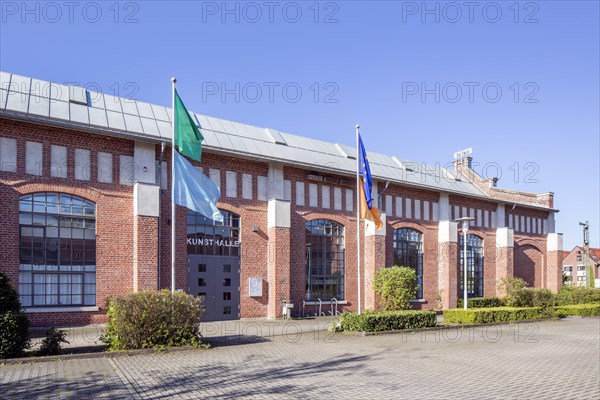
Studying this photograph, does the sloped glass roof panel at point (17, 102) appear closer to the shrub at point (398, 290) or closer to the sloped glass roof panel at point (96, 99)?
the sloped glass roof panel at point (96, 99)

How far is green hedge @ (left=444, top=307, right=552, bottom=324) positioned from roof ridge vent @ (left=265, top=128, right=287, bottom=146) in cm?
1166

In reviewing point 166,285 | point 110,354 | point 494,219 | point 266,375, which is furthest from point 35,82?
point 494,219

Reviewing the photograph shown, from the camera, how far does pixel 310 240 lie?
25562mm

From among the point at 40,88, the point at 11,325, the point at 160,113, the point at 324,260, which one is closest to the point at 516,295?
the point at 324,260

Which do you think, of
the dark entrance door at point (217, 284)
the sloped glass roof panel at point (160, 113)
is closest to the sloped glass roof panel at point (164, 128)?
the sloped glass roof panel at point (160, 113)

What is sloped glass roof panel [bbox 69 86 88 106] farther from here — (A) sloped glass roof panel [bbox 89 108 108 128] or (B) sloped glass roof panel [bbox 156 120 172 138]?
(B) sloped glass roof panel [bbox 156 120 172 138]

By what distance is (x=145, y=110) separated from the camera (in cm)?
2286

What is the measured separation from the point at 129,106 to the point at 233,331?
10.8 metres

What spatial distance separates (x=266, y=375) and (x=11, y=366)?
18.9 ft

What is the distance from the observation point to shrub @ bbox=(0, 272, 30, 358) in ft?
38.8

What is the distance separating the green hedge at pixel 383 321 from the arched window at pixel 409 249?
374 inches

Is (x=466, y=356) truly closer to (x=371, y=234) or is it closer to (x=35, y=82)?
(x=371, y=234)

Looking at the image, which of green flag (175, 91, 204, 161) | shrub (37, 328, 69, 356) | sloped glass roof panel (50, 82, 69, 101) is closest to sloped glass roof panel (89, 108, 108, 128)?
sloped glass roof panel (50, 82, 69, 101)

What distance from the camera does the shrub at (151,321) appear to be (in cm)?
1356
